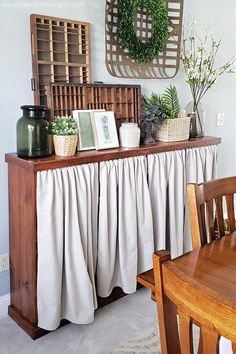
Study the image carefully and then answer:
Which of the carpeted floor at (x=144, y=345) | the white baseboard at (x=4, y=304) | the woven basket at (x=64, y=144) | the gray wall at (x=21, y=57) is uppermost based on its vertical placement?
the gray wall at (x=21, y=57)

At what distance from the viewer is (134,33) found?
2.41 meters

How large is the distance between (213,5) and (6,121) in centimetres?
209

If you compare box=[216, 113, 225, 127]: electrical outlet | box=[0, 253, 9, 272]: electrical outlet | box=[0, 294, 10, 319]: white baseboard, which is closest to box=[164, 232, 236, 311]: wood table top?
box=[0, 253, 9, 272]: electrical outlet

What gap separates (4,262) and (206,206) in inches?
51.5

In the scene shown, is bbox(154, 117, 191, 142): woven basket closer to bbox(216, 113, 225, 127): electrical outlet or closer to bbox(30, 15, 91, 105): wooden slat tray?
bbox(30, 15, 91, 105): wooden slat tray

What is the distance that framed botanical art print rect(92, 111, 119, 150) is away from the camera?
218 centimetres

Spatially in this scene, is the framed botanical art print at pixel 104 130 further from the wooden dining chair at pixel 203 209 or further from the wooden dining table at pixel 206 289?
the wooden dining table at pixel 206 289

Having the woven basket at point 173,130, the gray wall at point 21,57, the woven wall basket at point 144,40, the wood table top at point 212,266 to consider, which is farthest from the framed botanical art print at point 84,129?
the wood table top at point 212,266

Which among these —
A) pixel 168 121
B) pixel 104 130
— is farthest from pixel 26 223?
pixel 168 121

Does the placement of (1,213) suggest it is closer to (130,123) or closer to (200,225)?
(130,123)

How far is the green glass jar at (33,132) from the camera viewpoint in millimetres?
1907

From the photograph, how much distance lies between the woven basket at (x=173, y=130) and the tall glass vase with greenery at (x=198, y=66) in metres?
0.26

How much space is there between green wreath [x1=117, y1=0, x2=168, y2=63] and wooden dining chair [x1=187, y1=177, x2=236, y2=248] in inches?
50.8

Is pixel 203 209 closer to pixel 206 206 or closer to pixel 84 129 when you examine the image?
pixel 206 206
